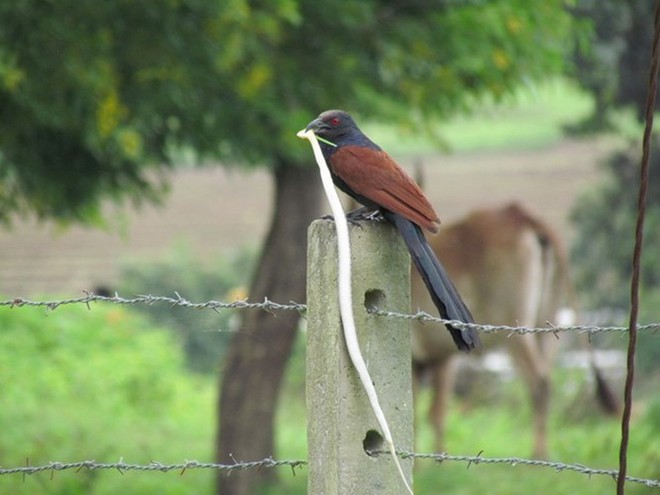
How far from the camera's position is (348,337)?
116 inches

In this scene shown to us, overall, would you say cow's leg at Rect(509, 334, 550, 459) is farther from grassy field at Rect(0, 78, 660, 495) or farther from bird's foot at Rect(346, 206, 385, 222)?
bird's foot at Rect(346, 206, 385, 222)

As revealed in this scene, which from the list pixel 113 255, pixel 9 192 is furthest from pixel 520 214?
pixel 113 255

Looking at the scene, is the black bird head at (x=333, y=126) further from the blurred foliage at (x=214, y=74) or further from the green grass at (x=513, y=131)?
the green grass at (x=513, y=131)

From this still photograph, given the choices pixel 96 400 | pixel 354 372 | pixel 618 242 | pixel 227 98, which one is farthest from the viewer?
pixel 618 242

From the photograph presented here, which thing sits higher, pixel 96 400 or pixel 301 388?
pixel 301 388

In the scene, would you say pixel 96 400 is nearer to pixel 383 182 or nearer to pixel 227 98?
pixel 227 98

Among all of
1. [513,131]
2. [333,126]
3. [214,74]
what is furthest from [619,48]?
[513,131]

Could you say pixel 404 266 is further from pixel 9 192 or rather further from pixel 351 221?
pixel 9 192

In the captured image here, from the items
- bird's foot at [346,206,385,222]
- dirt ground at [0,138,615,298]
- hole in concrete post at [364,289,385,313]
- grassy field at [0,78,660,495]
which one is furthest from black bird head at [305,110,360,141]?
dirt ground at [0,138,615,298]

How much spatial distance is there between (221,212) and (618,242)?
1265 centimetres

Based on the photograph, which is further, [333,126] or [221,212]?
[221,212]

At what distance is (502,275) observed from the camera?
10.9 meters

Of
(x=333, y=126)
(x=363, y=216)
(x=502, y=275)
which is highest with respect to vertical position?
(x=502, y=275)

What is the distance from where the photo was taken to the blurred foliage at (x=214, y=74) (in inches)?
287
